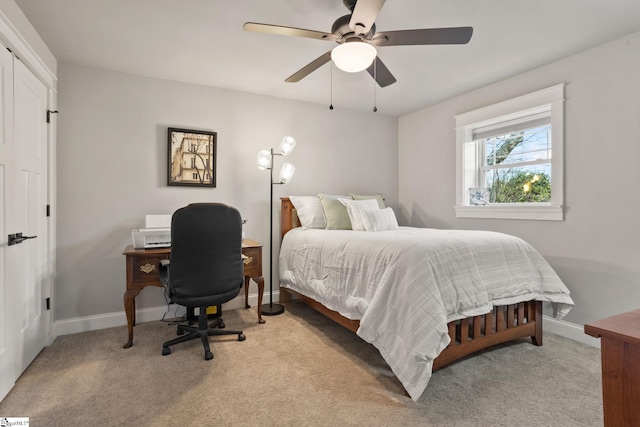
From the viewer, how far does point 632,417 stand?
751 millimetres

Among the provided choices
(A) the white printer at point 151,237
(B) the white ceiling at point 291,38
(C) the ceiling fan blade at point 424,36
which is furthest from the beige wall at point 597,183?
(A) the white printer at point 151,237

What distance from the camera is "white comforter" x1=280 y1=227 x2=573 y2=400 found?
176 cm

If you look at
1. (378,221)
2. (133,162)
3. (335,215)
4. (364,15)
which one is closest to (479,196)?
(378,221)

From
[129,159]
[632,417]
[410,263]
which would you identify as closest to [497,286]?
[410,263]

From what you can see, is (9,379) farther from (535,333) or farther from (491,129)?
(491,129)

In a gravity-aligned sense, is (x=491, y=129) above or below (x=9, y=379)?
above

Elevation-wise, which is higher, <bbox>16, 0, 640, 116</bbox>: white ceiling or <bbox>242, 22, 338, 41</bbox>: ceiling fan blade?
<bbox>16, 0, 640, 116</bbox>: white ceiling

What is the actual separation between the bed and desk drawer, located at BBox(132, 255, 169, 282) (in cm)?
129

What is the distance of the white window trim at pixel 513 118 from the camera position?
2811 millimetres

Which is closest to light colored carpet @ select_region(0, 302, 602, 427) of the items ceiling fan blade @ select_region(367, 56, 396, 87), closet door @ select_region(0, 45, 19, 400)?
closet door @ select_region(0, 45, 19, 400)

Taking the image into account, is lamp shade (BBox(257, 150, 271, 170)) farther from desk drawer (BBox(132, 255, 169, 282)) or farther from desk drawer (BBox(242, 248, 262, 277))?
desk drawer (BBox(132, 255, 169, 282))

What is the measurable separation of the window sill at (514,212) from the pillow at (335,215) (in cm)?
137

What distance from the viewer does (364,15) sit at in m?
1.63

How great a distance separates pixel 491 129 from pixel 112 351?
4133mm
